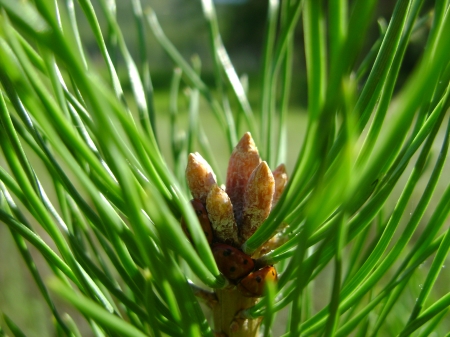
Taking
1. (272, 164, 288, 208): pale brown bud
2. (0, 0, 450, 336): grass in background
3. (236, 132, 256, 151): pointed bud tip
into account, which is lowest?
(0, 0, 450, 336): grass in background

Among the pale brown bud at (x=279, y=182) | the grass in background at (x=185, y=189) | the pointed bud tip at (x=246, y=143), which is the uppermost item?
the pointed bud tip at (x=246, y=143)

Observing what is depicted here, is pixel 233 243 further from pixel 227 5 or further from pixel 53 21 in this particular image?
pixel 227 5

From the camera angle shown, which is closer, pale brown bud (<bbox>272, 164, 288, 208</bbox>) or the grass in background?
the grass in background

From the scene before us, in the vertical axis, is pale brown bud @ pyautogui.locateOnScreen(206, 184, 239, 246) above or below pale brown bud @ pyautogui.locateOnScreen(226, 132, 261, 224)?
below

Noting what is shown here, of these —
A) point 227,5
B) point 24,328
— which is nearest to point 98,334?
point 24,328
